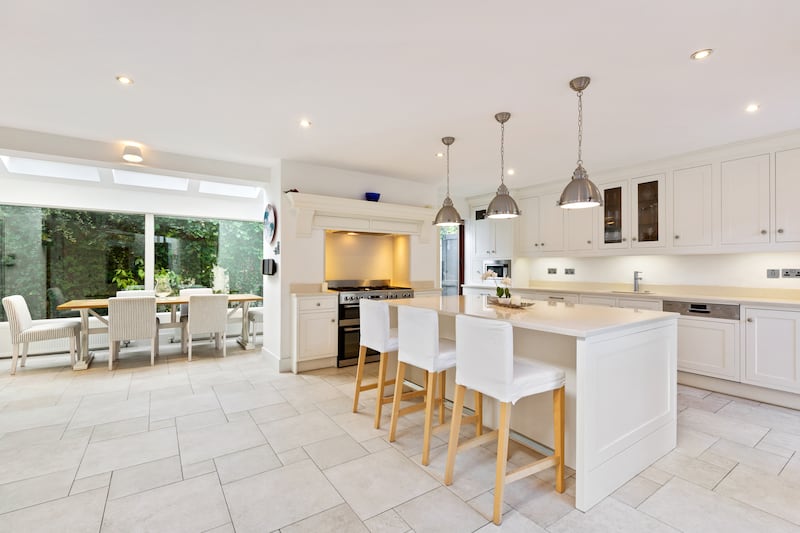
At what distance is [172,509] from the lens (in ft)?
6.29

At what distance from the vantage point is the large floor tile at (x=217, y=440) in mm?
2486

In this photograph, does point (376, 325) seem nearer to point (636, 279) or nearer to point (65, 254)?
point (636, 279)

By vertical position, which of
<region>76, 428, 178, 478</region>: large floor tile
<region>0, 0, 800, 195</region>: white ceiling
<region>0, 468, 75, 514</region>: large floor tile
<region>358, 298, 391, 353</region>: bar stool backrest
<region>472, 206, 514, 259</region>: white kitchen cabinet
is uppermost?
<region>0, 0, 800, 195</region>: white ceiling

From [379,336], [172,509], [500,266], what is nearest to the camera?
[172,509]

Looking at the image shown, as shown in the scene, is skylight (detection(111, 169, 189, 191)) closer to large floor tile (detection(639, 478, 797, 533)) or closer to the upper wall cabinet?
the upper wall cabinet

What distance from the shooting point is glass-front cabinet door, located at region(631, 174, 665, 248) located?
4312 mm

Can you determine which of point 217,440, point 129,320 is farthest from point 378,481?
point 129,320

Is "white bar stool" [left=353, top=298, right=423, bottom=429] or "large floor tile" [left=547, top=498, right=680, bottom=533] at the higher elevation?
"white bar stool" [left=353, top=298, right=423, bottom=429]

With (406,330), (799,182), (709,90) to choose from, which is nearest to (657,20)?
(709,90)

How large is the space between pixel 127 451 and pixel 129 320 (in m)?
2.48

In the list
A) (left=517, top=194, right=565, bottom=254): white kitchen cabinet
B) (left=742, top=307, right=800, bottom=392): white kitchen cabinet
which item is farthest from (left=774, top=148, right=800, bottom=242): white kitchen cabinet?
(left=517, top=194, right=565, bottom=254): white kitchen cabinet

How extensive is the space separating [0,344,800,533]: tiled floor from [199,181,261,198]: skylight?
3278mm

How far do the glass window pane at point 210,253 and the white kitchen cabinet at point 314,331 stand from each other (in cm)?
219

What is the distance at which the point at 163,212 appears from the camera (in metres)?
5.71
